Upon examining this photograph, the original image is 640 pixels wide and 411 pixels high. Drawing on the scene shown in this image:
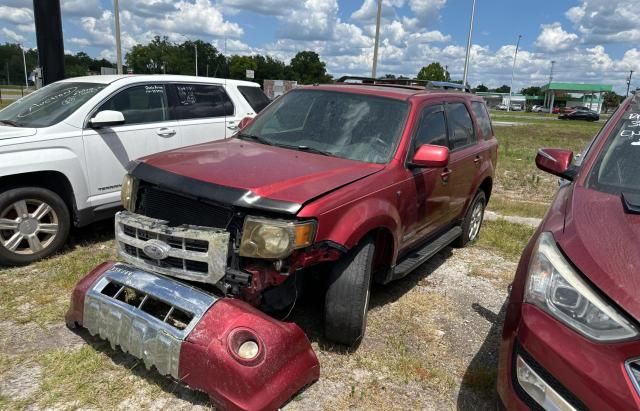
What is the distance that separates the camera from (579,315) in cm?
195

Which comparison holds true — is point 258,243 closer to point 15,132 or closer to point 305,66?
point 15,132

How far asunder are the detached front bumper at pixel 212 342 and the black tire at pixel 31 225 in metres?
2.10

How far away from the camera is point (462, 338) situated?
150 inches

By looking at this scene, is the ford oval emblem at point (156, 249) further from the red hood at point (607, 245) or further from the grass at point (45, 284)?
the red hood at point (607, 245)

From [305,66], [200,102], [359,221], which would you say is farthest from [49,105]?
[305,66]

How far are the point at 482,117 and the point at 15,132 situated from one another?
492cm

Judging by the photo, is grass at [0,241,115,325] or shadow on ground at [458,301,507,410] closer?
shadow on ground at [458,301,507,410]

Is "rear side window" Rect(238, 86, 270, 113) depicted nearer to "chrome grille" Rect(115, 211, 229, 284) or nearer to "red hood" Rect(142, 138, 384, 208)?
"red hood" Rect(142, 138, 384, 208)

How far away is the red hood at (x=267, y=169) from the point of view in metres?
2.92

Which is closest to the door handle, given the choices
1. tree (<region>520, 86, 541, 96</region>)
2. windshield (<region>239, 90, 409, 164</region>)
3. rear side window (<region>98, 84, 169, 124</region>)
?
rear side window (<region>98, 84, 169, 124</region>)

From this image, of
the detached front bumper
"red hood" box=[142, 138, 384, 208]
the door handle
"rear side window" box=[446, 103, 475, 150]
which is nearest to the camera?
the detached front bumper

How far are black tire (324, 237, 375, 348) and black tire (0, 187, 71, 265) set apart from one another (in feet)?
9.92

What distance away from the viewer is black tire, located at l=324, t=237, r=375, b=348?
3184 mm

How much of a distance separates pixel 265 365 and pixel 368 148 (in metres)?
1.90
